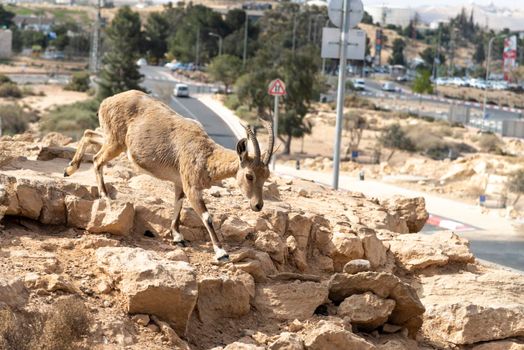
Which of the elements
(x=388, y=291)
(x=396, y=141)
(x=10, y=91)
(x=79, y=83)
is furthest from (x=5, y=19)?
(x=388, y=291)

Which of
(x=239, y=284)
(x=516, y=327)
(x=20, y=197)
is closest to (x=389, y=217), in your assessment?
(x=516, y=327)

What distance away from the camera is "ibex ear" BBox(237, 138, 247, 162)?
1020 centimetres

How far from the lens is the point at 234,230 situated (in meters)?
11.0

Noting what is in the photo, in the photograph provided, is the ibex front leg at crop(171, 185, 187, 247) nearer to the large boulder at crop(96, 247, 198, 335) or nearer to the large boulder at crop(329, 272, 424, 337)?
the large boulder at crop(96, 247, 198, 335)

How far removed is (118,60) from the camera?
54.1 metres

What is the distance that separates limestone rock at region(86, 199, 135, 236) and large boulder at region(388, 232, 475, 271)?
3640 millimetres

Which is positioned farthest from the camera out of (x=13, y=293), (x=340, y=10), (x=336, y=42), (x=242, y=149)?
→ (x=336, y=42)

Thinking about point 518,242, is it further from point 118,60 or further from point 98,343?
point 118,60

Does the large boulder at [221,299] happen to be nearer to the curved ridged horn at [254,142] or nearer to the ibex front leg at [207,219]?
the ibex front leg at [207,219]

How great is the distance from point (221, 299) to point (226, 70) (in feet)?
239

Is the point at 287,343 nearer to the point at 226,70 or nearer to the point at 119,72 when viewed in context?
the point at 119,72

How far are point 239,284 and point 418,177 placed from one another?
97.7 feet

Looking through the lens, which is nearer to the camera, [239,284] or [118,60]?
[239,284]

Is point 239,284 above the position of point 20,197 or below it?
below
